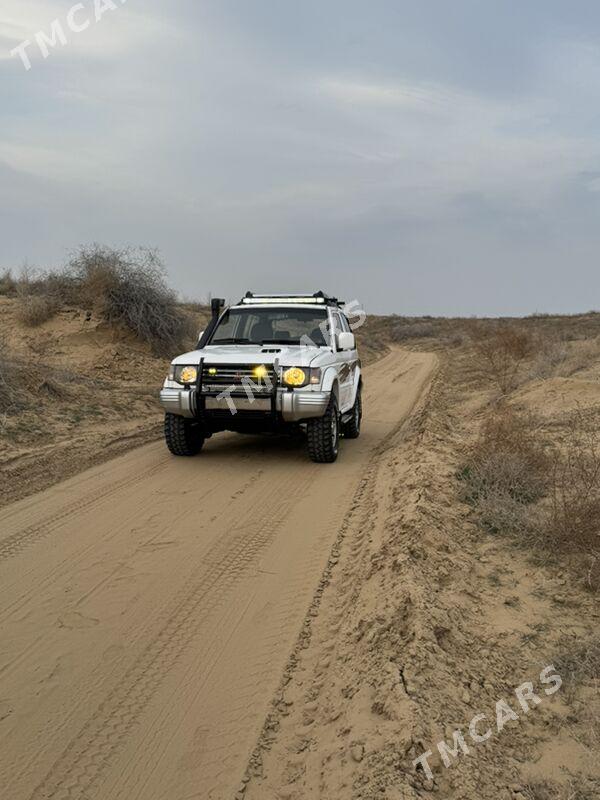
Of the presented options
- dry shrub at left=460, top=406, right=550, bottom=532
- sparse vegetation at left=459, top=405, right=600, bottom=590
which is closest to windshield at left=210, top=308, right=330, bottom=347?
Result: sparse vegetation at left=459, top=405, right=600, bottom=590

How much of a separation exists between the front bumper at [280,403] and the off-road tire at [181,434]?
44 cm

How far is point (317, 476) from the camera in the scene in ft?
24.4

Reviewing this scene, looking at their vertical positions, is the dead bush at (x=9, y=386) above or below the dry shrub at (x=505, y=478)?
above

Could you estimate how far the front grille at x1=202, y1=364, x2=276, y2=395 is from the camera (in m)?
7.51

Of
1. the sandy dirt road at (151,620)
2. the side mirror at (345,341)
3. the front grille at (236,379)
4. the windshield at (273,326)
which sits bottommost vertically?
the sandy dirt road at (151,620)

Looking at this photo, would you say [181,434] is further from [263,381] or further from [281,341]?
[281,341]

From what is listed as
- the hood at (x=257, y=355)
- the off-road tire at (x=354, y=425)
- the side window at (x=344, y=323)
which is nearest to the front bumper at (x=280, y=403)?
the hood at (x=257, y=355)

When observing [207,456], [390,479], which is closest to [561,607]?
Result: [390,479]

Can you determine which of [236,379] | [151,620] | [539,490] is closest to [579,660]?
[151,620]

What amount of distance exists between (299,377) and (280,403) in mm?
387

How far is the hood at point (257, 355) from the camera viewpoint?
299 inches

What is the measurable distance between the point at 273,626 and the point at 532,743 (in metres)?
1.65

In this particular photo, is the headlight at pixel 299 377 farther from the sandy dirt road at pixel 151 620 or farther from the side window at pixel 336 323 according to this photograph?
the side window at pixel 336 323

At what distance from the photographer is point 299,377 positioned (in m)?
7.61
